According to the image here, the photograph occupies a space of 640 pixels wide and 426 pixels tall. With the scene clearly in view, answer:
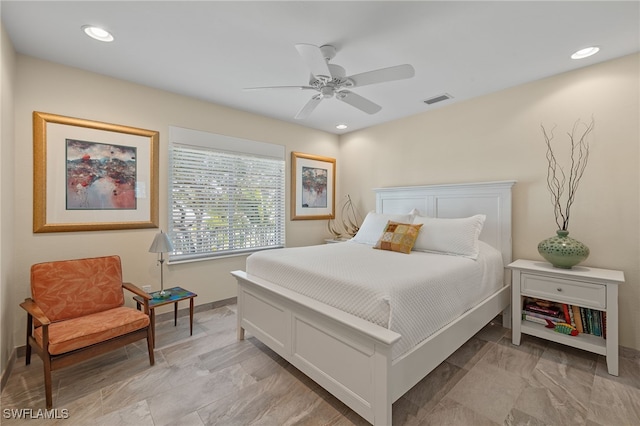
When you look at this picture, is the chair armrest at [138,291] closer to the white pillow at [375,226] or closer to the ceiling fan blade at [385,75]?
the white pillow at [375,226]

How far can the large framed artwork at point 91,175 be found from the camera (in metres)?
2.53

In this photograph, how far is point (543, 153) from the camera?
9.51ft

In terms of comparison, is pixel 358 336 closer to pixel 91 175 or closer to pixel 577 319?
pixel 577 319

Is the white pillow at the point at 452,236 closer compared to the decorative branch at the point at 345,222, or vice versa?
the white pillow at the point at 452,236

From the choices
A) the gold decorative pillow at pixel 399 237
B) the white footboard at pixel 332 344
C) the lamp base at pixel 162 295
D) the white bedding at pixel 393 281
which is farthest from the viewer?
the gold decorative pillow at pixel 399 237

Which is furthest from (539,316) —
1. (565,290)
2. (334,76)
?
(334,76)

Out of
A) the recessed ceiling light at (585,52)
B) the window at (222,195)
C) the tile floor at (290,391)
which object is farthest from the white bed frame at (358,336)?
the recessed ceiling light at (585,52)

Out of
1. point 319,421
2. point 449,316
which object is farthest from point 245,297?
point 449,316

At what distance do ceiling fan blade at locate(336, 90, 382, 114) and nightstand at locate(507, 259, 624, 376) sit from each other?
2.02m

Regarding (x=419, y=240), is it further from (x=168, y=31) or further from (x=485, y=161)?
(x=168, y=31)

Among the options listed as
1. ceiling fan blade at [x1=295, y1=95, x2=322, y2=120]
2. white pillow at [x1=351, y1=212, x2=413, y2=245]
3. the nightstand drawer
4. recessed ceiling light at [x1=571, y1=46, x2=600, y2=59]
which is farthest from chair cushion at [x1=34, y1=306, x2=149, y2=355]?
recessed ceiling light at [x1=571, y1=46, x2=600, y2=59]

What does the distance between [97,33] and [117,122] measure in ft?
3.10

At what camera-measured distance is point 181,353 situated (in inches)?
99.3

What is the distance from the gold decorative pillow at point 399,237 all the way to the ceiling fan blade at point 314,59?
1.72 m
